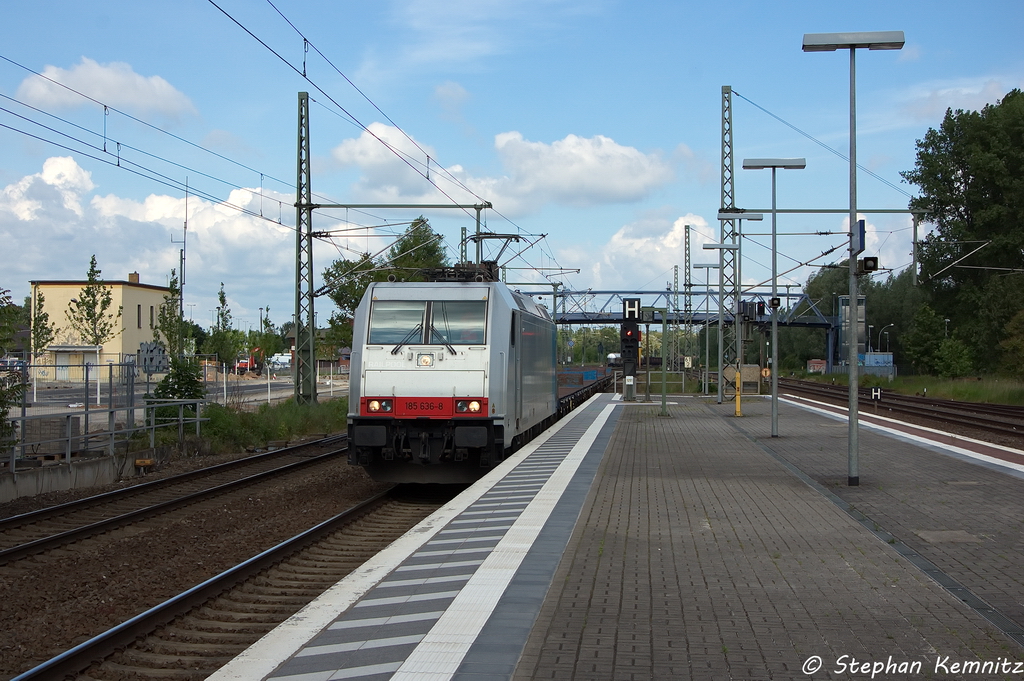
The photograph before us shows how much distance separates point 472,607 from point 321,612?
42.7 inches

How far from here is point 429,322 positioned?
1509 cm

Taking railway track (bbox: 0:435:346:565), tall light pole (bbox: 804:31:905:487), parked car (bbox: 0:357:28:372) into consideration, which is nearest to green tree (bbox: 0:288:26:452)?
parked car (bbox: 0:357:28:372)

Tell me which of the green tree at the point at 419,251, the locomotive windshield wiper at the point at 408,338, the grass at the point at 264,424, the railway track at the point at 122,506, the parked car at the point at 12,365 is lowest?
the railway track at the point at 122,506

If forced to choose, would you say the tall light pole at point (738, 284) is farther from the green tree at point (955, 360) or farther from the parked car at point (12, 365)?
the green tree at point (955, 360)

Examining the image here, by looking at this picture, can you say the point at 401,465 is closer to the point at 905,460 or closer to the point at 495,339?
the point at 495,339

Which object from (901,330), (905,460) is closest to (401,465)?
(905,460)

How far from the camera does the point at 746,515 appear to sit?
36.1ft

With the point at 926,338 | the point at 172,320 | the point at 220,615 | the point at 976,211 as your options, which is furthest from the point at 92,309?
the point at 926,338

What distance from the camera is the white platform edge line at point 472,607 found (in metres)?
5.53

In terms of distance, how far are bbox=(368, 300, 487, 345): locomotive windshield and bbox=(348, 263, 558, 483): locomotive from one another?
2cm

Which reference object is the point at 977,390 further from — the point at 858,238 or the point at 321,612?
the point at 321,612

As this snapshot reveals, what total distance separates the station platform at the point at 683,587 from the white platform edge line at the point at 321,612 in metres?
0.02

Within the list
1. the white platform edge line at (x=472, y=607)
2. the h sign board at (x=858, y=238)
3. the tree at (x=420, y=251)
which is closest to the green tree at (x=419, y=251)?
the tree at (x=420, y=251)

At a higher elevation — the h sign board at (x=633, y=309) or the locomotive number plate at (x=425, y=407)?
the h sign board at (x=633, y=309)
